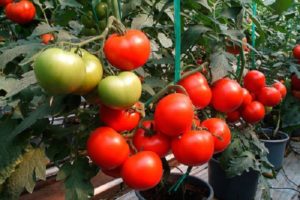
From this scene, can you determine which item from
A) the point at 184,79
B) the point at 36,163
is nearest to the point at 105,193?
the point at 36,163

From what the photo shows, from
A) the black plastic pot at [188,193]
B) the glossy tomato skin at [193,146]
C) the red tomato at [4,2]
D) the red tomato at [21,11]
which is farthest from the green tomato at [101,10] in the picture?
the red tomato at [4,2]

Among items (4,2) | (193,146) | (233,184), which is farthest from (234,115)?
(4,2)

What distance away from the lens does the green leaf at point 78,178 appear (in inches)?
23.4

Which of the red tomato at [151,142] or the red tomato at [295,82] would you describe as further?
the red tomato at [295,82]

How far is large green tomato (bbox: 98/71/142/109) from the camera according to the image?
1.45 feet

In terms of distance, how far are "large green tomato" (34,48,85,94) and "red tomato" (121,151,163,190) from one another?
0.48ft

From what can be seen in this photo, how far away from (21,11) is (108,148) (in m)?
0.98

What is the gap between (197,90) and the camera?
558mm

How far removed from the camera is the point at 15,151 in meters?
0.65

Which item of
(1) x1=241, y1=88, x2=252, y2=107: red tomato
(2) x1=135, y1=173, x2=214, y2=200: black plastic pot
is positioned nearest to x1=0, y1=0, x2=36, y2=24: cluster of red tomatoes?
(2) x1=135, y1=173, x2=214, y2=200: black plastic pot

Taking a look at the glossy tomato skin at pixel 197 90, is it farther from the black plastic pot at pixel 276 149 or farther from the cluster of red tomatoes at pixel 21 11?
the black plastic pot at pixel 276 149

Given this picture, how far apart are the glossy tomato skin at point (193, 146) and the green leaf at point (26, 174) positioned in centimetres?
31

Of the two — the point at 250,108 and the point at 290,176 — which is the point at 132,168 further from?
the point at 290,176

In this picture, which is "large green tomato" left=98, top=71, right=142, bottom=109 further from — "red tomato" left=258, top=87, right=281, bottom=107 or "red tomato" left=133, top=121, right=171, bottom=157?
"red tomato" left=258, top=87, right=281, bottom=107
